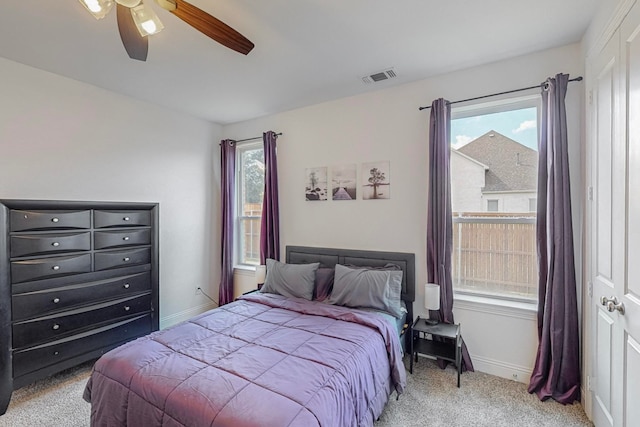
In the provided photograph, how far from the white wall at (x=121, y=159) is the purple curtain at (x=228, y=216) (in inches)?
9.5

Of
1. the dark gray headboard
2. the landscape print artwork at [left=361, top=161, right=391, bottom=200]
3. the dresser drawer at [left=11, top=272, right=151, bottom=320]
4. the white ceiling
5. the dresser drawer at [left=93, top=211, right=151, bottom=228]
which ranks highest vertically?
the white ceiling

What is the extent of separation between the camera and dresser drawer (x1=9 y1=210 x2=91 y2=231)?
2289mm

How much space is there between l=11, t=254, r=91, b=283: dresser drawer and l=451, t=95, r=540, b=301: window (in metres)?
3.45

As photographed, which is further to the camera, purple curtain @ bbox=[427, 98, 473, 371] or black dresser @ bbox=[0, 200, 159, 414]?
purple curtain @ bbox=[427, 98, 473, 371]

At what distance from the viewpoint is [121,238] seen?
296 centimetres

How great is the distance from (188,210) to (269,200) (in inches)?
46.0

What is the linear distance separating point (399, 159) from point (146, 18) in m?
2.37

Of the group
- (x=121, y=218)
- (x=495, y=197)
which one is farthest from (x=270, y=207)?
(x=495, y=197)

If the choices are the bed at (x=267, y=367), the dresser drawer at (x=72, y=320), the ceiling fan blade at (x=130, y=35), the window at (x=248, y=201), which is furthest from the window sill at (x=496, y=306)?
the dresser drawer at (x=72, y=320)

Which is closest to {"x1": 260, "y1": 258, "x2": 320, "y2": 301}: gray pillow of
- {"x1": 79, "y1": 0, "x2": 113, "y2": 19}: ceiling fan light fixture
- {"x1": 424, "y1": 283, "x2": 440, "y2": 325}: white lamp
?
{"x1": 424, "y1": 283, "x2": 440, "y2": 325}: white lamp

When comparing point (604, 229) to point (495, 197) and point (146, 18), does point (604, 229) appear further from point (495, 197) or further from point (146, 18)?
point (146, 18)

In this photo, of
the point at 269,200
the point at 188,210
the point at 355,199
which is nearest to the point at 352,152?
the point at 355,199

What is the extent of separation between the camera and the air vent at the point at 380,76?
2.77m

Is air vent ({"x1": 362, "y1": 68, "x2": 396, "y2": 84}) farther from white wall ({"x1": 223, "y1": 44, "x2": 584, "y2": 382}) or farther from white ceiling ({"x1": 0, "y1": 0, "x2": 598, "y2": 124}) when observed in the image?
white wall ({"x1": 223, "y1": 44, "x2": 584, "y2": 382})
